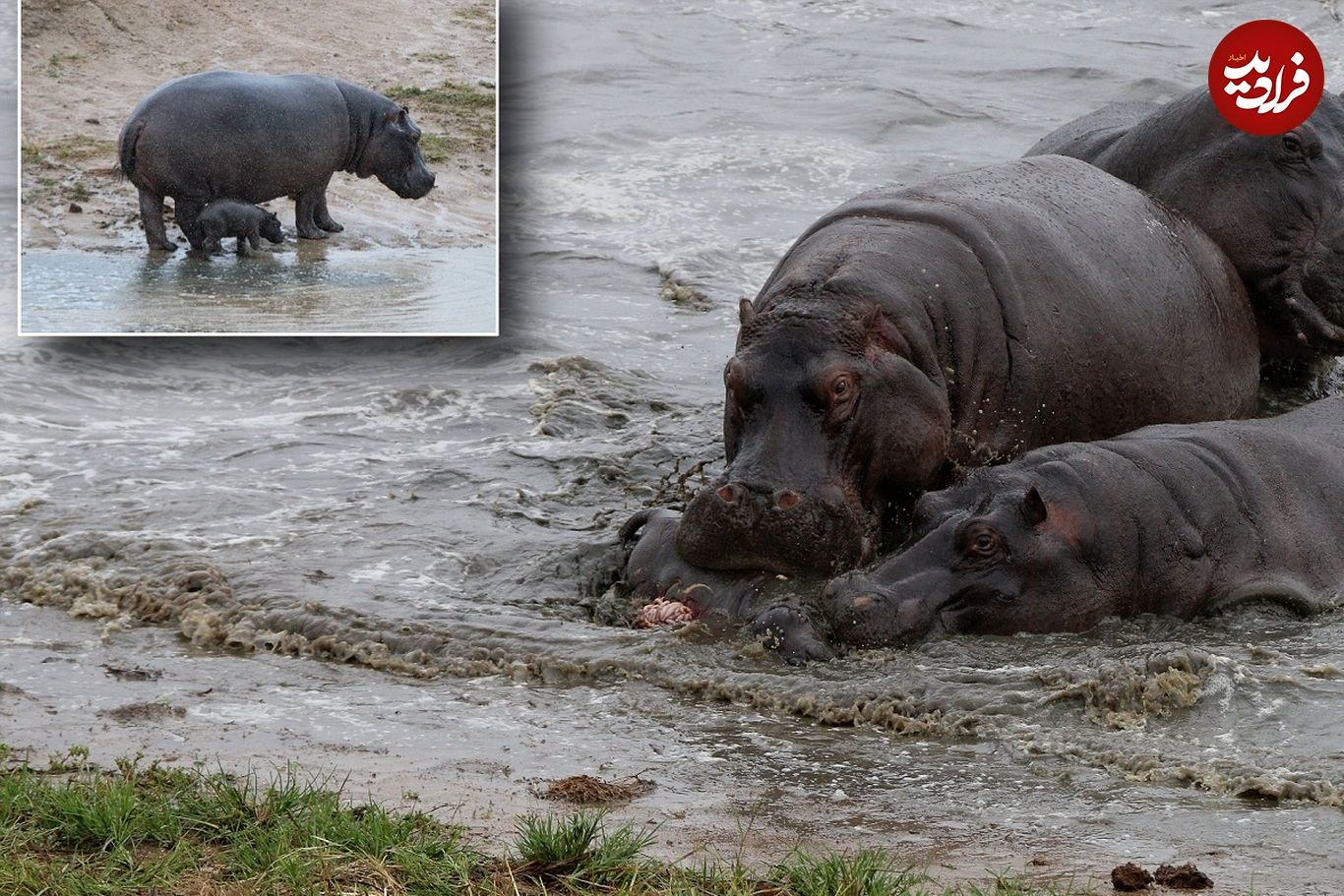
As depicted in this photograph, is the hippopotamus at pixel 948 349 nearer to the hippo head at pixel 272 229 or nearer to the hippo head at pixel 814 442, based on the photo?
the hippo head at pixel 814 442

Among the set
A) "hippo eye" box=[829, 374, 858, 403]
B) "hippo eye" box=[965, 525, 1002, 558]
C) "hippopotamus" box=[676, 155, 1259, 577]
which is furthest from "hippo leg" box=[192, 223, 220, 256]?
"hippo eye" box=[965, 525, 1002, 558]

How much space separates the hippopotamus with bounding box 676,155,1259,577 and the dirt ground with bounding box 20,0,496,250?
87.6 inches

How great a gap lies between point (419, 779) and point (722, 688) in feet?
3.54

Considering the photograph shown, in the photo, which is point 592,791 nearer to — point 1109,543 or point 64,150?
point 1109,543

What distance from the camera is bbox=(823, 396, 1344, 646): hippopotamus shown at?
5.39 meters

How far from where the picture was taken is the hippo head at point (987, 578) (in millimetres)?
5332

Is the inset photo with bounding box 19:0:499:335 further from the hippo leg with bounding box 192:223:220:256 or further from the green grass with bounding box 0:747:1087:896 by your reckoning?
the green grass with bounding box 0:747:1087:896

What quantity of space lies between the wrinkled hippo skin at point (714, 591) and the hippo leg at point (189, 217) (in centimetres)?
292

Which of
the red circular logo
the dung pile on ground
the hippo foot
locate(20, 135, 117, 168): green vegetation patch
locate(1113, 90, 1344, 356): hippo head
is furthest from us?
locate(20, 135, 117, 168): green vegetation patch

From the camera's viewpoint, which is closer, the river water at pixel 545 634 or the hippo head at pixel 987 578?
the river water at pixel 545 634

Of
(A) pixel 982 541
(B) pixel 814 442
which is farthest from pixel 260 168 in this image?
(A) pixel 982 541

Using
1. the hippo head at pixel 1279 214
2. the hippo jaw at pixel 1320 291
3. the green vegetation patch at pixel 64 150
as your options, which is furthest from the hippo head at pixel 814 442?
the green vegetation patch at pixel 64 150

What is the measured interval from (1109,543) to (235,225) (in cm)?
428

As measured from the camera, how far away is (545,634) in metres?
5.57
